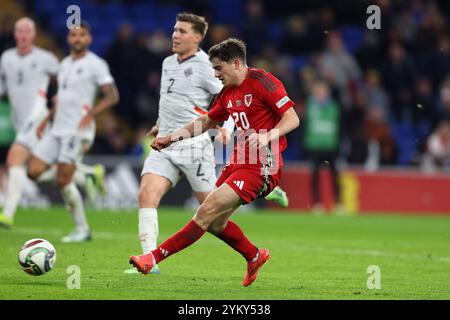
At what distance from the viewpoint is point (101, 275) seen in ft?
31.1

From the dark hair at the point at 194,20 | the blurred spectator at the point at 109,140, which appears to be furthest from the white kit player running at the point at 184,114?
the blurred spectator at the point at 109,140

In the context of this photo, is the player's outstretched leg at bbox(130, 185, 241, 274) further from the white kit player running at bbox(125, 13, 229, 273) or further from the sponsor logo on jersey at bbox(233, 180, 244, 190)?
the white kit player running at bbox(125, 13, 229, 273)

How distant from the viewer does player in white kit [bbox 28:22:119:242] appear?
13.1 metres

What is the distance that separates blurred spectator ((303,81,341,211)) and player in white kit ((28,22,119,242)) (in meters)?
8.50

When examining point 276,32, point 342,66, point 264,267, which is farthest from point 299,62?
point 264,267

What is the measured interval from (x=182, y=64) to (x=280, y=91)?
1.87 metres

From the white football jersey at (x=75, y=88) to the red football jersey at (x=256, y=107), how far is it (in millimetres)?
4520

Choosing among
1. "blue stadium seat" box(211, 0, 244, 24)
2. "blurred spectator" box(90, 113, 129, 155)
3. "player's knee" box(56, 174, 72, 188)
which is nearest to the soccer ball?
"player's knee" box(56, 174, 72, 188)

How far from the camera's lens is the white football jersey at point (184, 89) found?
1031 centimetres

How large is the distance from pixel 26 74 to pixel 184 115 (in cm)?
463

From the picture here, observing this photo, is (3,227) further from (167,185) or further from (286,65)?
(286,65)

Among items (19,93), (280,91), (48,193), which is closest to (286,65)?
(48,193)

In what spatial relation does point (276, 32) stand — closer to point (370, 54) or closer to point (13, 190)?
point (370, 54)

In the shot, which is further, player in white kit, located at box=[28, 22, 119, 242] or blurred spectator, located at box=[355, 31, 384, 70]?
blurred spectator, located at box=[355, 31, 384, 70]
